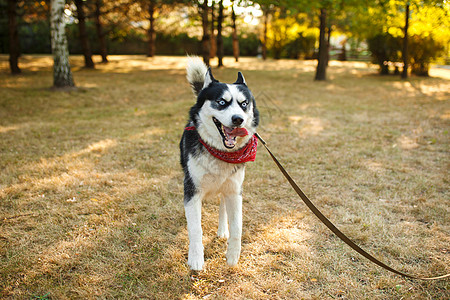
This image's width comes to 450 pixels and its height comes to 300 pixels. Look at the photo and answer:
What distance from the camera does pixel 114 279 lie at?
8.14 feet

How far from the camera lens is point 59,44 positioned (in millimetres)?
9242

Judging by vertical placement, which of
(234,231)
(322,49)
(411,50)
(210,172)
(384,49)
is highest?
(384,49)

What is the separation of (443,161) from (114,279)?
5.26 m

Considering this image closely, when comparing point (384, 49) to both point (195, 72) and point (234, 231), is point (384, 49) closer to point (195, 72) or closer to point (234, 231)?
point (195, 72)

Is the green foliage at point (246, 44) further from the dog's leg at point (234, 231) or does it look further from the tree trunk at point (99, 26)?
the dog's leg at point (234, 231)

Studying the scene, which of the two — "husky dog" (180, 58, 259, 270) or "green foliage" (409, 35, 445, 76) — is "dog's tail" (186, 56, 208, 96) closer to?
"husky dog" (180, 58, 259, 270)

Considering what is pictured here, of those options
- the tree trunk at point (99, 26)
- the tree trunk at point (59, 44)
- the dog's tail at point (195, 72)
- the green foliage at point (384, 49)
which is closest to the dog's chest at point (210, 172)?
the dog's tail at point (195, 72)

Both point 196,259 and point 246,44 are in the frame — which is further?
point 246,44

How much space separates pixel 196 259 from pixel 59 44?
30.2 feet

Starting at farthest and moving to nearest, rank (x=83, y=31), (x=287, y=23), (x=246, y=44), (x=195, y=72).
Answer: (x=246, y=44), (x=287, y=23), (x=83, y=31), (x=195, y=72)

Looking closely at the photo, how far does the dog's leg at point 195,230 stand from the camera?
2525 mm

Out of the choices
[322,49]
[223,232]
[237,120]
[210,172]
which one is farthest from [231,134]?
[322,49]

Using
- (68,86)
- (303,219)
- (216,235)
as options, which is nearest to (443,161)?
Result: (303,219)

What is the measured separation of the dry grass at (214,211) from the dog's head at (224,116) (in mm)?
1088
